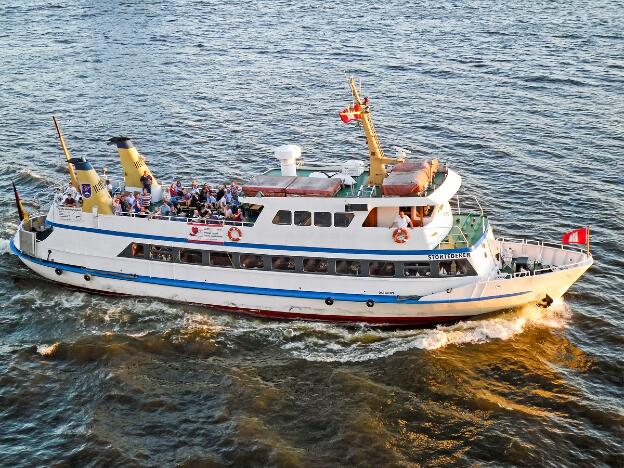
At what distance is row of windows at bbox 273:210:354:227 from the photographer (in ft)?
98.0

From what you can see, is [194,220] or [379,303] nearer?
[379,303]

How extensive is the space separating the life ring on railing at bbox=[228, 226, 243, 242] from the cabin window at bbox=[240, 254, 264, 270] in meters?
0.78

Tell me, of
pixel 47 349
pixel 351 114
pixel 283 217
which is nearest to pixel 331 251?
pixel 283 217

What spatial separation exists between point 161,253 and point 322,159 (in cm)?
1825

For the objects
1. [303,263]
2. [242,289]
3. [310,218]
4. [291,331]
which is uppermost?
[310,218]

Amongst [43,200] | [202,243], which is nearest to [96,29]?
[43,200]

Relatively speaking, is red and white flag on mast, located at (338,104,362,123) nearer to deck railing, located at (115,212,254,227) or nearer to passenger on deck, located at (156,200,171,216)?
deck railing, located at (115,212,254,227)

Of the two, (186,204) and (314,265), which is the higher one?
(186,204)

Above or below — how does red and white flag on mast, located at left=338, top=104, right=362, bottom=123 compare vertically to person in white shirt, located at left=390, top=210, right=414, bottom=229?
above

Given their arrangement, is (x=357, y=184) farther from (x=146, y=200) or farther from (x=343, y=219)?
(x=146, y=200)

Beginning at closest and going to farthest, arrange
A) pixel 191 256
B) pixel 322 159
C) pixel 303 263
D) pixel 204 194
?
pixel 303 263, pixel 191 256, pixel 204 194, pixel 322 159

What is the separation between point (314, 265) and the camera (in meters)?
30.7

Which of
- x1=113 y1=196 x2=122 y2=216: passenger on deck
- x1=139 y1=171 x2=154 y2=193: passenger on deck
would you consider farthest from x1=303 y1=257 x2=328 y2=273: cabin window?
x1=139 y1=171 x2=154 y2=193: passenger on deck

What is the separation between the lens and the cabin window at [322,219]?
29938mm
